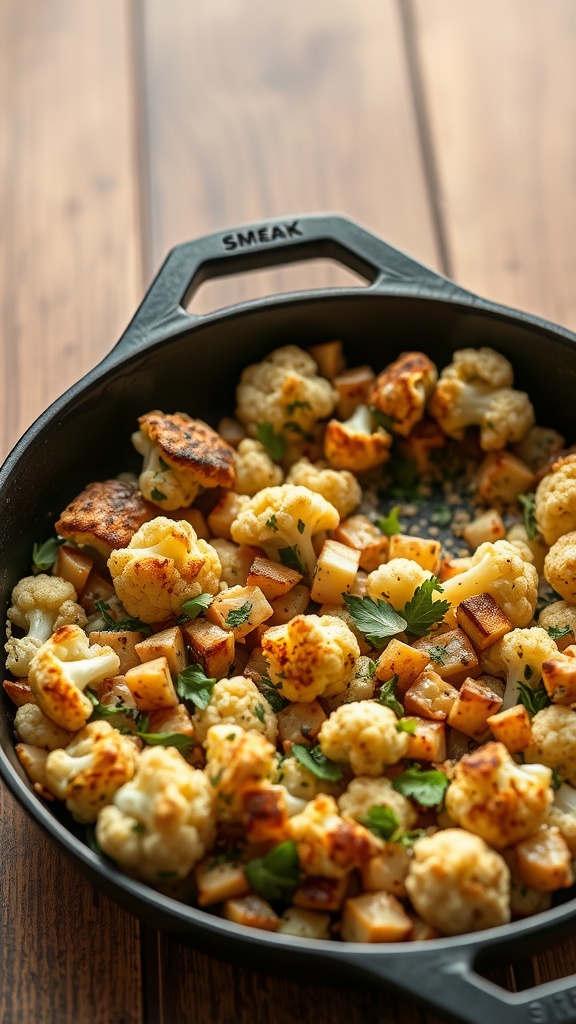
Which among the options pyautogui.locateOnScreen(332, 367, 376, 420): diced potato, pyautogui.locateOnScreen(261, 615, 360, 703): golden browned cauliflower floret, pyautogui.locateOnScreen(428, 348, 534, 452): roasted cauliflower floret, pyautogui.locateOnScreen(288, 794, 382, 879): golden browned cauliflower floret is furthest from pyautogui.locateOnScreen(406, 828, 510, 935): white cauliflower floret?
pyautogui.locateOnScreen(332, 367, 376, 420): diced potato

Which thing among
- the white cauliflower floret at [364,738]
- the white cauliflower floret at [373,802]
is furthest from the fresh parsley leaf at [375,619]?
the white cauliflower floret at [373,802]

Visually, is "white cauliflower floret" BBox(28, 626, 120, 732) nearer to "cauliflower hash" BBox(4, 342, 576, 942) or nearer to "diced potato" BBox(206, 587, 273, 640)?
"cauliflower hash" BBox(4, 342, 576, 942)

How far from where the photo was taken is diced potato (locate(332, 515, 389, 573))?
2.71 m

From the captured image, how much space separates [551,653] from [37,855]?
4.23 feet

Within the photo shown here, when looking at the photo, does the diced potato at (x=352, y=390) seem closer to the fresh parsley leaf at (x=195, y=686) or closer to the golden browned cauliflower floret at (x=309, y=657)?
the golden browned cauliflower floret at (x=309, y=657)

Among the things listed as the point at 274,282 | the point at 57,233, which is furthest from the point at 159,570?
the point at 57,233

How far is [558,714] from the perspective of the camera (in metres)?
2.28

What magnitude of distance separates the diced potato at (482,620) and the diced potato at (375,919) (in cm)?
65

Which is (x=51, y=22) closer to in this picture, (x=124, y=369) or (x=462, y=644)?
(x=124, y=369)

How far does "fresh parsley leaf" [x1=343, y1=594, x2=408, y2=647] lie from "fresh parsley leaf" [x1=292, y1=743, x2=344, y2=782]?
0.32m

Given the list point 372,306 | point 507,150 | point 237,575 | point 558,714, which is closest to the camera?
point 558,714

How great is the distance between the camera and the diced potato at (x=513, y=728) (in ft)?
7.32

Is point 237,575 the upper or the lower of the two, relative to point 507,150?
lower

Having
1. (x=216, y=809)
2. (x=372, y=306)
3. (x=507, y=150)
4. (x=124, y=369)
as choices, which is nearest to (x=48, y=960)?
(x=216, y=809)
